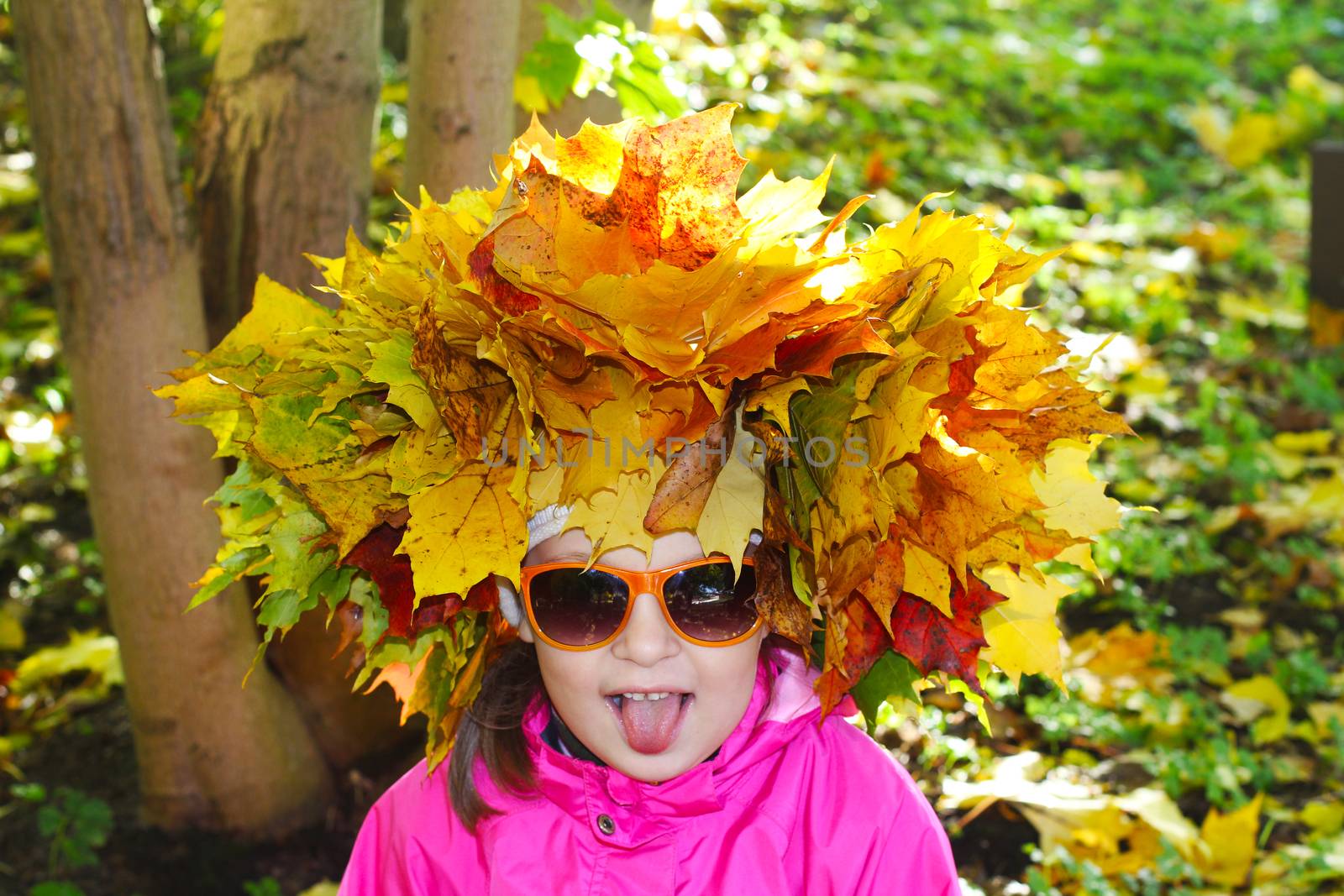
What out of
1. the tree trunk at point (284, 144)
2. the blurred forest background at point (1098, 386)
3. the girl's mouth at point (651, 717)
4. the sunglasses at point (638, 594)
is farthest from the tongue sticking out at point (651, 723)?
the tree trunk at point (284, 144)

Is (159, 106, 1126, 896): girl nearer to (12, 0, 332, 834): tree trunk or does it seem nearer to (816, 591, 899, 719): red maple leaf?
(816, 591, 899, 719): red maple leaf

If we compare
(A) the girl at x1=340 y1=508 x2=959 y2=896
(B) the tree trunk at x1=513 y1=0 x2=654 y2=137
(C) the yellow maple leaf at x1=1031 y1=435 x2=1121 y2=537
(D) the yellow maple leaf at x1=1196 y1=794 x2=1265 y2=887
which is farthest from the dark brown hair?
(D) the yellow maple leaf at x1=1196 y1=794 x2=1265 y2=887

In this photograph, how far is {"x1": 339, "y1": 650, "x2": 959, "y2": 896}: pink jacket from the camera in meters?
1.80

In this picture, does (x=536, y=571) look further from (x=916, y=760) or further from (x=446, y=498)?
(x=916, y=760)

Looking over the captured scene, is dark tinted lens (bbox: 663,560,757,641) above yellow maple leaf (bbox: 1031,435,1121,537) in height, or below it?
below

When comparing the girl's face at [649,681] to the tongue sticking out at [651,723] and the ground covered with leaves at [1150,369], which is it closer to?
the tongue sticking out at [651,723]

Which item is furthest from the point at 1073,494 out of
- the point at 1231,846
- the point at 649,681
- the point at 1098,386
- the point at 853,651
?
the point at 1098,386

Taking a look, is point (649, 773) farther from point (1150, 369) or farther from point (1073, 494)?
point (1150, 369)

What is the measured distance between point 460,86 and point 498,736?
124 cm

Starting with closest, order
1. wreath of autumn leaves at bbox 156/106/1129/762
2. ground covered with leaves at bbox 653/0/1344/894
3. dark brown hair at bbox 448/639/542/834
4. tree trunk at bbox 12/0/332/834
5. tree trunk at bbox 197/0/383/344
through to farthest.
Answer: wreath of autumn leaves at bbox 156/106/1129/762, dark brown hair at bbox 448/639/542/834, tree trunk at bbox 12/0/332/834, tree trunk at bbox 197/0/383/344, ground covered with leaves at bbox 653/0/1344/894

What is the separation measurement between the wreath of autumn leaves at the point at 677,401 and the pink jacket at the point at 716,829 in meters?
0.21

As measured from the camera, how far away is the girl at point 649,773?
5.52 ft

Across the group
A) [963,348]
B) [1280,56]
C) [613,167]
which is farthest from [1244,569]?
[1280,56]

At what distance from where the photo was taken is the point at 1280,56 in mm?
7309
